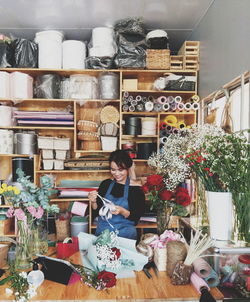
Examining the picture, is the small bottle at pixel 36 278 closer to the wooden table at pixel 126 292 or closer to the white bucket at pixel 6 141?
the wooden table at pixel 126 292

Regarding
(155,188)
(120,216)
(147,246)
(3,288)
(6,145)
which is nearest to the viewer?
(3,288)

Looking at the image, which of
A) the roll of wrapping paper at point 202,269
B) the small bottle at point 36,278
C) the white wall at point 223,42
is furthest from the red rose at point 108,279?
the white wall at point 223,42

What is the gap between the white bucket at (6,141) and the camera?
3713mm

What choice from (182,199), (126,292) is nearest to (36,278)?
(126,292)

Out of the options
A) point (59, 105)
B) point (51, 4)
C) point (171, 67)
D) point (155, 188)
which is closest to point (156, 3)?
point (171, 67)

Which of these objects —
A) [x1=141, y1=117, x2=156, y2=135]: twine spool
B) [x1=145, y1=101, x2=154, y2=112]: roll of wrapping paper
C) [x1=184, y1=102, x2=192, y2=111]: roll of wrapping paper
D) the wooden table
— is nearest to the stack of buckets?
[x1=145, y1=101, x2=154, y2=112]: roll of wrapping paper

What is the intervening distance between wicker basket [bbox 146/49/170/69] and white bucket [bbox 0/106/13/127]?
1.88 m

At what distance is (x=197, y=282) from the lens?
1.57 metres

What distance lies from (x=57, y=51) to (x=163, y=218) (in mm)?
2691

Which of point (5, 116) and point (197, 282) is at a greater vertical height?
point (5, 116)

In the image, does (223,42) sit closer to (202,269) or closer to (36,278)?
(202,269)

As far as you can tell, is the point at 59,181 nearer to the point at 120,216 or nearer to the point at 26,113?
the point at 26,113

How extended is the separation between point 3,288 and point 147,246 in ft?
2.93

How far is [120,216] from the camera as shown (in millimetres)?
2779
